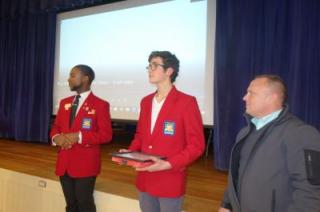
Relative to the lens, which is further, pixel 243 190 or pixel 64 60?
pixel 64 60

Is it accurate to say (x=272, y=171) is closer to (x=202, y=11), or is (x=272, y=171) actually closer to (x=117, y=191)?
(x=117, y=191)

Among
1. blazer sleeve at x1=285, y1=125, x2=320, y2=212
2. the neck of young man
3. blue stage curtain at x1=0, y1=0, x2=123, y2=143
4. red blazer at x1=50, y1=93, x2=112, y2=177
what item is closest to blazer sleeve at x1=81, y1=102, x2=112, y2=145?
red blazer at x1=50, y1=93, x2=112, y2=177

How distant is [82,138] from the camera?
7.86 feet

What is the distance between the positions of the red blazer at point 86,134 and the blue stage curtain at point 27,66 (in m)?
3.90

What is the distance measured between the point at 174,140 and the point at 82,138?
2.53ft

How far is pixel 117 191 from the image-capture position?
3146mm

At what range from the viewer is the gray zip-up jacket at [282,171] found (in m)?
1.39

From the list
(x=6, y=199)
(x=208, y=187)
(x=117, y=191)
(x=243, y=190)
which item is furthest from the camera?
(x=6, y=199)

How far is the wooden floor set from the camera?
3.04 meters

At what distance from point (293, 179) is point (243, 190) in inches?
8.6

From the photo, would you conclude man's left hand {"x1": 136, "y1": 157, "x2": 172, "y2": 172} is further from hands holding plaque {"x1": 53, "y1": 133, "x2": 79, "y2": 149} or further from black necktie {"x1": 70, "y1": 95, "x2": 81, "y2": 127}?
black necktie {"x1": 70, "y1": 95, "x2": 81, "y2": 127}

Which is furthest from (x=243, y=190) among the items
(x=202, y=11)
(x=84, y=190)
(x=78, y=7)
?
(x=78, y=7)

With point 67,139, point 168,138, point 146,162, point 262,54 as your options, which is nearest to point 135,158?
point 146,162

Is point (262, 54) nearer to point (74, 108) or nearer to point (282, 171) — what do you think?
point (74, 108)
